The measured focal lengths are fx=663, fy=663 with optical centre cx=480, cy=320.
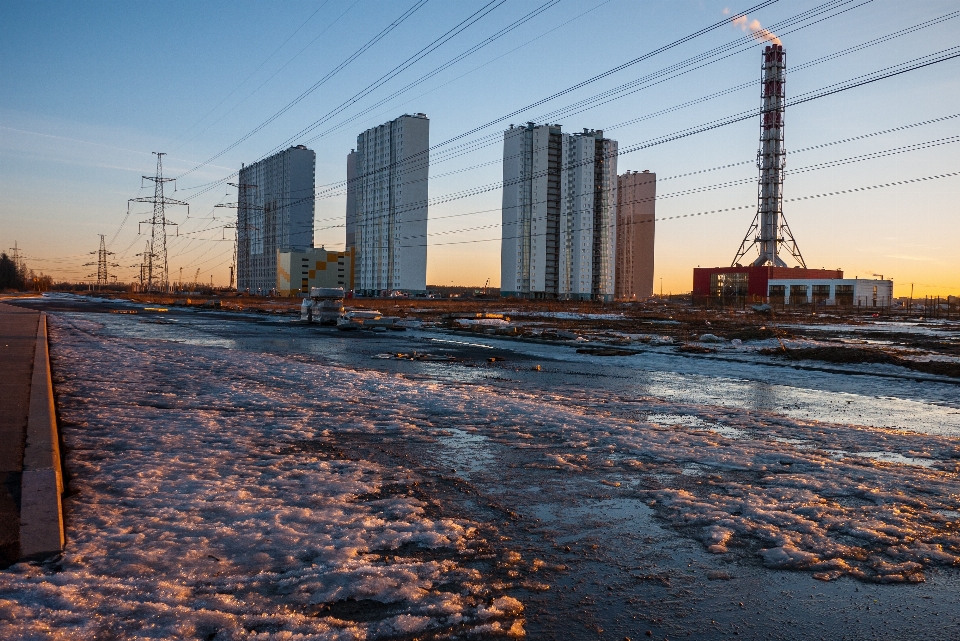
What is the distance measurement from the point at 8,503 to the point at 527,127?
489ft

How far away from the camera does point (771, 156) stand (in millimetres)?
97375

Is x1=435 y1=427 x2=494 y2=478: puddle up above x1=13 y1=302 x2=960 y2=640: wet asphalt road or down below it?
below

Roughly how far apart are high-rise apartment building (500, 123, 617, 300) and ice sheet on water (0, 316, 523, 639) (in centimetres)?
13935

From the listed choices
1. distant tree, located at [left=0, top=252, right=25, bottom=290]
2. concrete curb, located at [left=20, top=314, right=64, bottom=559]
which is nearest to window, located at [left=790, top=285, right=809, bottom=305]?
concrete curb, located at [left=20, top=314, right=64, bottom=559]

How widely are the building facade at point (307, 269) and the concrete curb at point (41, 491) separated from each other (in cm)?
15808

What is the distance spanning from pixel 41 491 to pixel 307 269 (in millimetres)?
167963

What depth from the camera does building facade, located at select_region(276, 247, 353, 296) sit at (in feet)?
542

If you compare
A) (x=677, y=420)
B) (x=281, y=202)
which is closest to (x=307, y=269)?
(x=281, y=202)

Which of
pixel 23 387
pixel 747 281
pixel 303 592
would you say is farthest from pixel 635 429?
pixel 747 281

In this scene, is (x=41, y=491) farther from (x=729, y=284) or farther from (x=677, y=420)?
(x=729, y=284)

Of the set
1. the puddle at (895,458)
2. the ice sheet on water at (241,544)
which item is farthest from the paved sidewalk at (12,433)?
the puddle at (895,458)

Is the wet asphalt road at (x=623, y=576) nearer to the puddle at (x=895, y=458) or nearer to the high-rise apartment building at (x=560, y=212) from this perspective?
the puddle at (x=895, y=458)

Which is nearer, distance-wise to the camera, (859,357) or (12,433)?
(12,433)

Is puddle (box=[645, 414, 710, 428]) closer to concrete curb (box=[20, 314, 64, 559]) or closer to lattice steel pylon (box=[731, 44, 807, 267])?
concrete curb (box=[20, 314, 64, 559])
